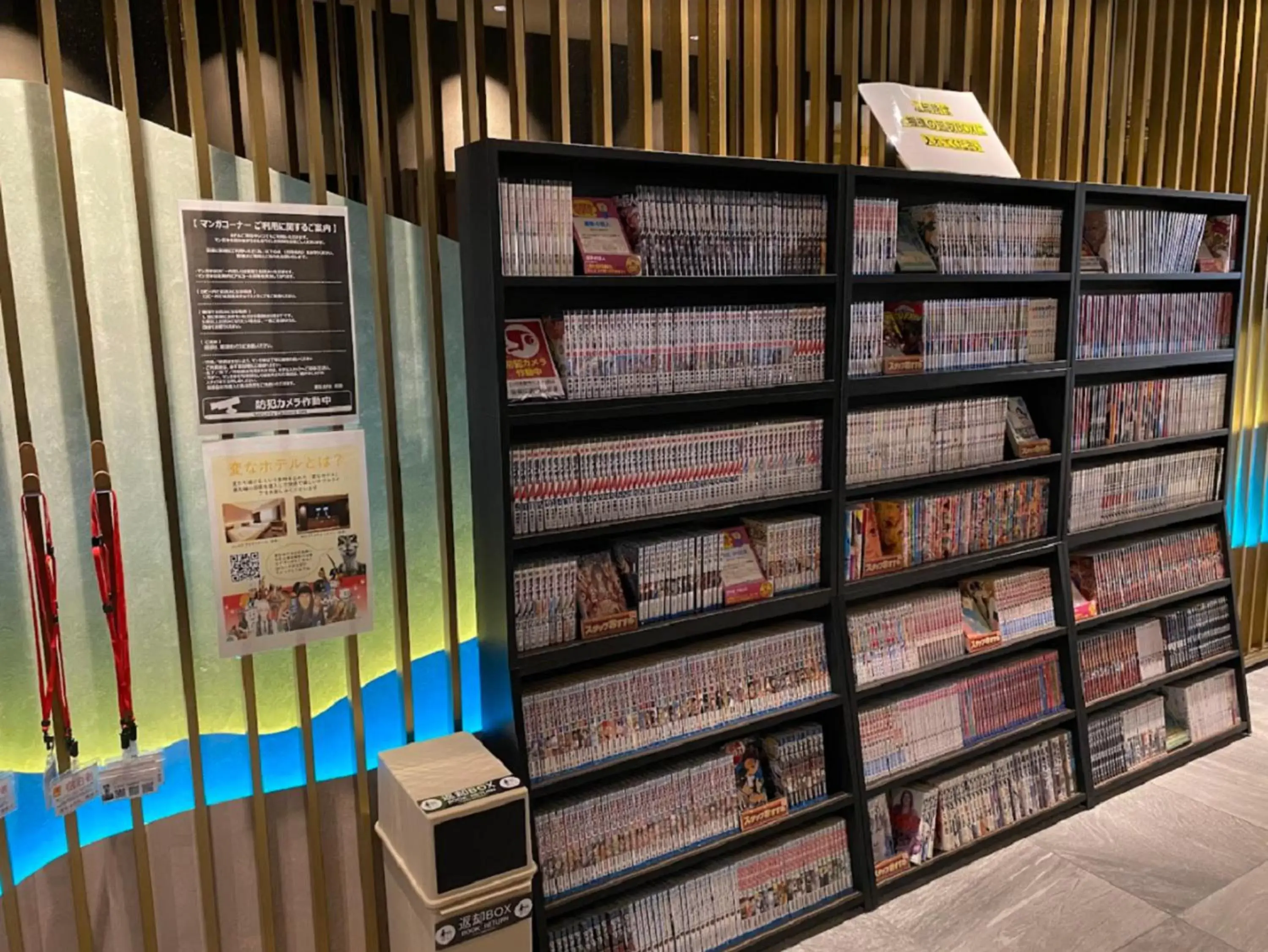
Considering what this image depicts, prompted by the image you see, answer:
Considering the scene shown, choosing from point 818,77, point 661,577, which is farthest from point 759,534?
point 818,77

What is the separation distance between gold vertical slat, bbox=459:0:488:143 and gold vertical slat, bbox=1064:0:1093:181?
221 centimetres

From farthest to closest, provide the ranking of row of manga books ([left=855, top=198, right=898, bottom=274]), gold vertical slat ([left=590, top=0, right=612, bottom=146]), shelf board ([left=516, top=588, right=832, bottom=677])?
1. row of manga books ([left=855, top=198, right=898, bottom=274])
2. gold vertical slat ([left=590, top=0, right=612, bottom=146])
3. shelf board ([left=516, top=588, right=832, bottom=677])

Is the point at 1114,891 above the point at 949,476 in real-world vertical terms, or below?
below

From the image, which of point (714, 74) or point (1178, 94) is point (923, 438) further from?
point (1178, 94)

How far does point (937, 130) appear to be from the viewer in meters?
3.00

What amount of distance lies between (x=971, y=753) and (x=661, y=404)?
5.39 ft

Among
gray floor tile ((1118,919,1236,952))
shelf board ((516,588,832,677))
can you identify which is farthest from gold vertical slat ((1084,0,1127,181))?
gray floor tile ((1118,919,1236,952))

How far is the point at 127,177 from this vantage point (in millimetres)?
1983

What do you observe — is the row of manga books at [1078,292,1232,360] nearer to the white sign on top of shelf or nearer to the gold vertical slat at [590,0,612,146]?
the white sign on top of shelf

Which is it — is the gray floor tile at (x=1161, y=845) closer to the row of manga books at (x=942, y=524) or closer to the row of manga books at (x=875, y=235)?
the row of manga books at (x=942, y=524)

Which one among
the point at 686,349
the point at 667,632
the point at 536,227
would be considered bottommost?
the point at 667,632

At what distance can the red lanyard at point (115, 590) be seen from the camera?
201 centimetres

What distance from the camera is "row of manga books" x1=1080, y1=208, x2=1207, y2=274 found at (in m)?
3.34

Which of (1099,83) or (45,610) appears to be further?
(1099,83)
